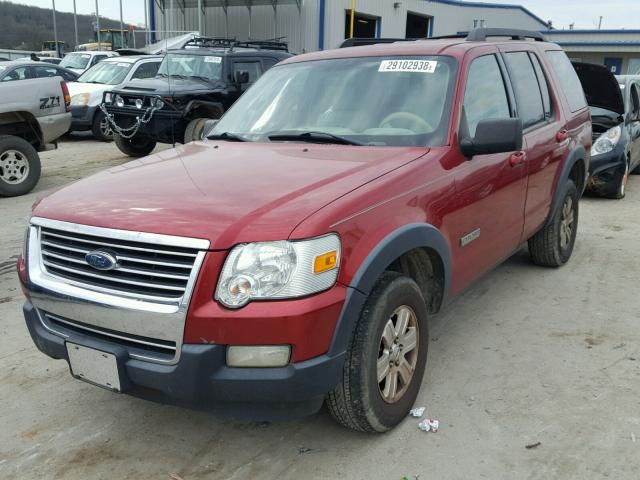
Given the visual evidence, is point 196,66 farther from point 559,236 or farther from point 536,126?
point 536,126

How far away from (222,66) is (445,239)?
8540 millimetres

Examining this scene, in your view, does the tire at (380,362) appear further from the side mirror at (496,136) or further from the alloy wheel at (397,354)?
the side mirror at (496,136)

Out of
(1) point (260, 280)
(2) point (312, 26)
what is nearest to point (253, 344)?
(1) point (260, 280)

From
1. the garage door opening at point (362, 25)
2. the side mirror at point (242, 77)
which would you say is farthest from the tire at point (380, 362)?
the garage door opening at point (362, 25)

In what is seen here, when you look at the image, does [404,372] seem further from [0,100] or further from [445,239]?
[0,100]

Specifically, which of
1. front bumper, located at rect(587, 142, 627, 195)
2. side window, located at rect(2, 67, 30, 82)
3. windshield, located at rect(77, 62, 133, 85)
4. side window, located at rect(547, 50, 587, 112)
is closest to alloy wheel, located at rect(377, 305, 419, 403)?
side window, located at rect(547, 50, 587, 112)

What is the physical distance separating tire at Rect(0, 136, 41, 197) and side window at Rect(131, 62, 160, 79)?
5818 mm

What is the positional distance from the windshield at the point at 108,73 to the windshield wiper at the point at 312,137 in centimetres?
1083

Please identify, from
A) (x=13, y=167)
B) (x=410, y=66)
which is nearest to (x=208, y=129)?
(x=410, y=66)

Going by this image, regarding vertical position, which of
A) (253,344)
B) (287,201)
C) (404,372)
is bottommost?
(404,372)

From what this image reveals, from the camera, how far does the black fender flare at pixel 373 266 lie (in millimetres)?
2479

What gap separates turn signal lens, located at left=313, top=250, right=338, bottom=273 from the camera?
240 centimetres

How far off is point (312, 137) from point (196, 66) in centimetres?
824

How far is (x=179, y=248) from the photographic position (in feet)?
7.80
